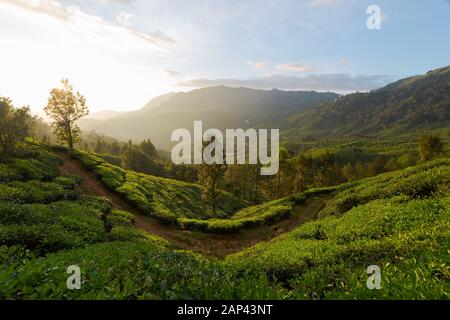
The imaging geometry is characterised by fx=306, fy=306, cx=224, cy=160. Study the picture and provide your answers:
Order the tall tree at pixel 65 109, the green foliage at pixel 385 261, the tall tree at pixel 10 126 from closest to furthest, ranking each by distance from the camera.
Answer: the green foliage at pixel 385 261, the tall tree at pixel 10 126, the tall tree at pixel 65 109

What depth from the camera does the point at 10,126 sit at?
1636 inches

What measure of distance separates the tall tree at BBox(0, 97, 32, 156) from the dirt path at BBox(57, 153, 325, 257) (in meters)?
7.39

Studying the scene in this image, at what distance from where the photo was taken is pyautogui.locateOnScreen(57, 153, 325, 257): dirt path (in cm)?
3541

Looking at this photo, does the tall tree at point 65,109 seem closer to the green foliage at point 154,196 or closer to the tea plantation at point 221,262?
the green foliage at point 154,196

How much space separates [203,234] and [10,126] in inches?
1182

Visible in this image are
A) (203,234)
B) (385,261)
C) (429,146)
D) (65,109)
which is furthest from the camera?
(429,146)

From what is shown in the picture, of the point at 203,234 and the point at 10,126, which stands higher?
the point at 10,126

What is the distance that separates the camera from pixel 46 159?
46938 mm

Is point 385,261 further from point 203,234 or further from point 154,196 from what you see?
point 154,196

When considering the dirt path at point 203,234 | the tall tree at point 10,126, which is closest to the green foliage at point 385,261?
the dirt path at point 203,234

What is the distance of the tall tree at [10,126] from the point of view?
4116cm

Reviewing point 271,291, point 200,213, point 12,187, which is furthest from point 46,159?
point 271,291

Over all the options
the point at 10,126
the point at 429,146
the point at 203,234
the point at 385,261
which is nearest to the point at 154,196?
the point at 203,234

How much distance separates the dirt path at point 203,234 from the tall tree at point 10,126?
7393 millimetres
